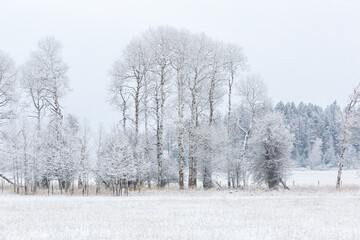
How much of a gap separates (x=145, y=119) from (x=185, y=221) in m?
23.2

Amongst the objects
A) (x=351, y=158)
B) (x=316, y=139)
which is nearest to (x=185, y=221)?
(x=316, y=139)

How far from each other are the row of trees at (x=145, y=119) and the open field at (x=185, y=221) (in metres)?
12.1

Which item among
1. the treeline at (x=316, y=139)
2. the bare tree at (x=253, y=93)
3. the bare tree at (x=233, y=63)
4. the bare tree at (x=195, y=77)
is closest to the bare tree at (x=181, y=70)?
the bare tree at (x=195, y=77)

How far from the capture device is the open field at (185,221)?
13258mm

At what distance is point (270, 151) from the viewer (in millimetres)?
35250

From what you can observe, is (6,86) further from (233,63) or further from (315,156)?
(315,156)

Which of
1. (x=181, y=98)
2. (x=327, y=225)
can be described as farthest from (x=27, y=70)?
(x=327, y=225)

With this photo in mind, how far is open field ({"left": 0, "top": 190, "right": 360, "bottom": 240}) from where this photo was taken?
13258mm

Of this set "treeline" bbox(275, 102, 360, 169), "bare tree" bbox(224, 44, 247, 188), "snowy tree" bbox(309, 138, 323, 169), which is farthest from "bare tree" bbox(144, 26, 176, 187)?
"treeline" bbox(275, 102, 360, 169)

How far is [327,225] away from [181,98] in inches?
921

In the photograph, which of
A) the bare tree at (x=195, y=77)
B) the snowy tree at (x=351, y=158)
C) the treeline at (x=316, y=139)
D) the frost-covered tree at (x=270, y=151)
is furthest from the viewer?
the treeline at (x=316, y=139)

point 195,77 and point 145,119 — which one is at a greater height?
point 195,77

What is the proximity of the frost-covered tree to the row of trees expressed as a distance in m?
0.09

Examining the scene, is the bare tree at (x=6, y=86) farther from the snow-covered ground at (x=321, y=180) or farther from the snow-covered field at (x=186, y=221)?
the snow-covered ground at (x=321, y=180)
